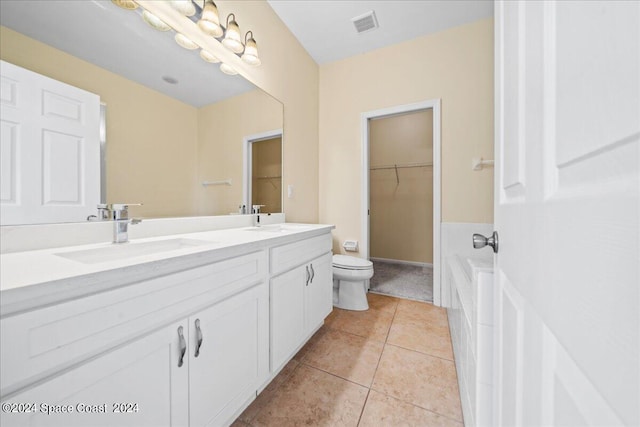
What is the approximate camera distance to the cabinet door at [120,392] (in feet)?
1.73

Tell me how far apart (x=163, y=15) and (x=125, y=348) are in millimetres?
1529

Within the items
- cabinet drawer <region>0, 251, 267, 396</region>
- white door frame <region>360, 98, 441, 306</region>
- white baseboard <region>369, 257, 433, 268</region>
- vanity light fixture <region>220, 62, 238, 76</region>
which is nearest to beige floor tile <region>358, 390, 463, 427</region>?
cabinet drawer <region>0, 251, 267, 396</region>

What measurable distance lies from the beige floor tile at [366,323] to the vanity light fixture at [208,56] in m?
2.01

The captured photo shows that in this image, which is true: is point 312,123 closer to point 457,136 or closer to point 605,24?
point 457,136

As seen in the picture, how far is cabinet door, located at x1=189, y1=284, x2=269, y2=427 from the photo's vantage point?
33.0 inches

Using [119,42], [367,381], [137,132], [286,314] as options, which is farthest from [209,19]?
[367,381]

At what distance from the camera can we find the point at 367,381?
1320 millimetres

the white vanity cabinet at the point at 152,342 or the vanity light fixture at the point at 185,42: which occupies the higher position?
the vanity light fixture at the point at 185,42

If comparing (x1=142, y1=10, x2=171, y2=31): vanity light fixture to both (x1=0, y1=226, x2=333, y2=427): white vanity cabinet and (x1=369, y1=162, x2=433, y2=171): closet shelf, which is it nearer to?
(x1=0, y1=226, x2=333, y2=427): white vanity cabinet

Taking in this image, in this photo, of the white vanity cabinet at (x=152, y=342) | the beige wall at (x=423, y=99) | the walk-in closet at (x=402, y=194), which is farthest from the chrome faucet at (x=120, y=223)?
the walk-in closet at (x=402, y=194)

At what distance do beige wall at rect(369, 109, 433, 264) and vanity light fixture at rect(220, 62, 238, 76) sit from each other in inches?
90.6

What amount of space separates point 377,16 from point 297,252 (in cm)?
210

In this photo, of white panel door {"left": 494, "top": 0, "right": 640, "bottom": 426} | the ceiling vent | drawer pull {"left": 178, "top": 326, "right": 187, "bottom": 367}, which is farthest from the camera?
the ceiling vent

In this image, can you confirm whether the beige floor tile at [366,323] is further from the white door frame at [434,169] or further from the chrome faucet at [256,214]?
the chrome faucet at [256,214]
